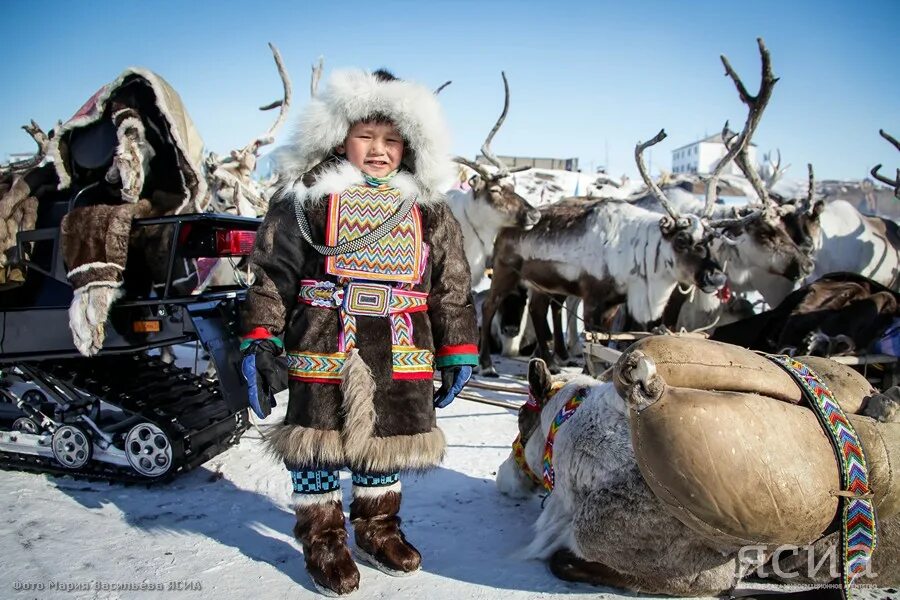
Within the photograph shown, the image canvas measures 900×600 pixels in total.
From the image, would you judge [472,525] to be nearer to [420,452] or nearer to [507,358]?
[420,452]

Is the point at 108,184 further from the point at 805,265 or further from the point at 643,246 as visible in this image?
the point at 805,265

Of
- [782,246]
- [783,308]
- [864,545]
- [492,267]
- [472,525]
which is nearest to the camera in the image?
[864,545]

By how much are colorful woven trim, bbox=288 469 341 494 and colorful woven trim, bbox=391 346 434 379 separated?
0.43 meters

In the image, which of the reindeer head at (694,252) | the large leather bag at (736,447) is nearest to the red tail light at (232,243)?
the large leather bag at (736,447)

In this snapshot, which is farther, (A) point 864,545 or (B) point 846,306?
(B) point 846,306

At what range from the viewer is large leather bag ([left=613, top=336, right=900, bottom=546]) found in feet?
4.45

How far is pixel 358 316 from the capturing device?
2004mm

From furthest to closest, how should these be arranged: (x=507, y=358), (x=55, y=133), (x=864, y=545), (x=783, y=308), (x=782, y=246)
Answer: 1. (x=507, y=358)
2. (x=782, y=246)
3. (x=783, y=308)
4. (x=55, y=133)
5. (x=864, y=545)

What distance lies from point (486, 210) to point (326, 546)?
450 centimetres

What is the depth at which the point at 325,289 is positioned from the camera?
202cm

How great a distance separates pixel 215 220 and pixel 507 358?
4.66 metres

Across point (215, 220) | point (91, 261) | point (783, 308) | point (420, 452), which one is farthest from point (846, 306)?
point (91, 261)

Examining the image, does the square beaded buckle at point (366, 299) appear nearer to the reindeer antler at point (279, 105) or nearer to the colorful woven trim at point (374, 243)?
the colorful woven trim at point (374, 243)

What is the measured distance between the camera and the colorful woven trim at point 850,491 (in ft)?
4.59
